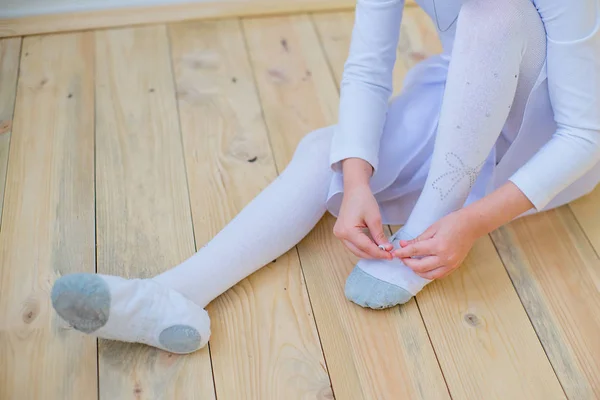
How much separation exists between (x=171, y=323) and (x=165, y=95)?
20.9 inches

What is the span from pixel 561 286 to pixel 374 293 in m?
0.27

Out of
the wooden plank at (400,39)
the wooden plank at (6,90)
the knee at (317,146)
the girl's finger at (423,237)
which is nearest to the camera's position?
the girl's finger at (423,237)

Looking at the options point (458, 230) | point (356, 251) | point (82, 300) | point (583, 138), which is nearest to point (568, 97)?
point (583, 138)

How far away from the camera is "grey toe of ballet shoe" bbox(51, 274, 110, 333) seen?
75 centimetres

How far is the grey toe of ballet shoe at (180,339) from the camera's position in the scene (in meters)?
0.82

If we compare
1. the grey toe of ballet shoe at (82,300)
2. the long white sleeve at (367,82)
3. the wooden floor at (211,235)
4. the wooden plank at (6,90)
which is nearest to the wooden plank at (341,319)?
the wooden floor at (211,235)

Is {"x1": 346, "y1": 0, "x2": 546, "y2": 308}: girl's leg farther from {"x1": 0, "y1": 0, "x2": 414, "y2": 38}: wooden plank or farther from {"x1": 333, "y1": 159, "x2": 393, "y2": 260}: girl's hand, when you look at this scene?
{"x1": 0, "y1": 0, "x2": 414, "y2": 38}: wooden plank

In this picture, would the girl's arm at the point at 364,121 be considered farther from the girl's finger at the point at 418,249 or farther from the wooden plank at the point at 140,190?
the wooden plank at the point at 140,190

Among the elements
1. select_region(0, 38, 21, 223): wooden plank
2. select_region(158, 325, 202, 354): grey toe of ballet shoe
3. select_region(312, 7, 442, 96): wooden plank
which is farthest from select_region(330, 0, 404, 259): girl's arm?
select_region(0, 38, 21, 223): wooden plank

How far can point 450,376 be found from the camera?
852 millimetres

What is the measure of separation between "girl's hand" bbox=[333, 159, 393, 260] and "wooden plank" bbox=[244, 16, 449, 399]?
0.08m

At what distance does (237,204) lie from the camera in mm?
1045

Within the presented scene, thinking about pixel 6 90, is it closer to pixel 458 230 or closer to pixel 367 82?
pixel 367 82

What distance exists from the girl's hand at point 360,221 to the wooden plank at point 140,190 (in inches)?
8.9
